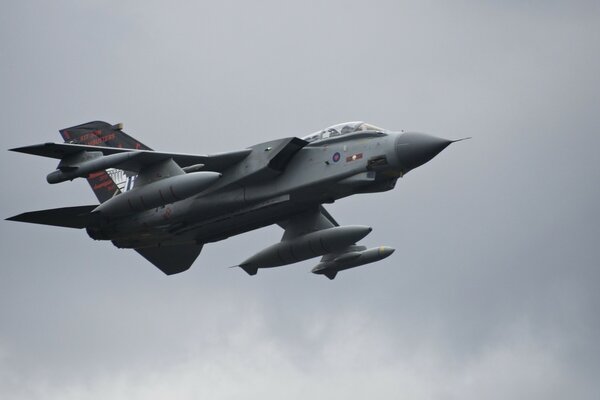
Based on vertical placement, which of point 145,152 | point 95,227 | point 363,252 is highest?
point 145,152

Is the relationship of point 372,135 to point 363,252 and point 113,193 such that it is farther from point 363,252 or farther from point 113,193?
point 113,193

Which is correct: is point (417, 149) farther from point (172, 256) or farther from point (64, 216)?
point (64, 216)

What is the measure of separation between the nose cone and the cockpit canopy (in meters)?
1.23

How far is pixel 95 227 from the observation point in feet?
131

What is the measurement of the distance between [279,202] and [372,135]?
11.7 feet

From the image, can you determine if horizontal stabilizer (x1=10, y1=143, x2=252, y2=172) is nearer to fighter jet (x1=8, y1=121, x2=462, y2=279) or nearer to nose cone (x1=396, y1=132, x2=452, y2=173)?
fighter jet (x1=8, y1=121, x2=462, y2=279)

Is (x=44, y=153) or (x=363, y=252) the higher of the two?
(x=44, y=153)

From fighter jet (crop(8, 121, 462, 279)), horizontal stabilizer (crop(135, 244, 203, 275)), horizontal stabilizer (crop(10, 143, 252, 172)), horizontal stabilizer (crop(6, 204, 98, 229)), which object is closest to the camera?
fighter jet (crop(8, 121, 462, 279))

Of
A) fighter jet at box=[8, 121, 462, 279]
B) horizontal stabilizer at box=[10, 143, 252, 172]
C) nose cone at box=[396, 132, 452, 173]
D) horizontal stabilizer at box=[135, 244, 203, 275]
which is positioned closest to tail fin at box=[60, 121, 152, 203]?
fighter jet at box=[8, 121, 462, 279]

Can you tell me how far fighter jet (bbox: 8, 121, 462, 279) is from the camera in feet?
122

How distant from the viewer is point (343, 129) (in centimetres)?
3825

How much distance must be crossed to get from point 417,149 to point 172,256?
1097cm

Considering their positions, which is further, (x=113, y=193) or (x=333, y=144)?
(x=113, y=193)

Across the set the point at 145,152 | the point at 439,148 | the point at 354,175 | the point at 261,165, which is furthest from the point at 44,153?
the point at 439,148
